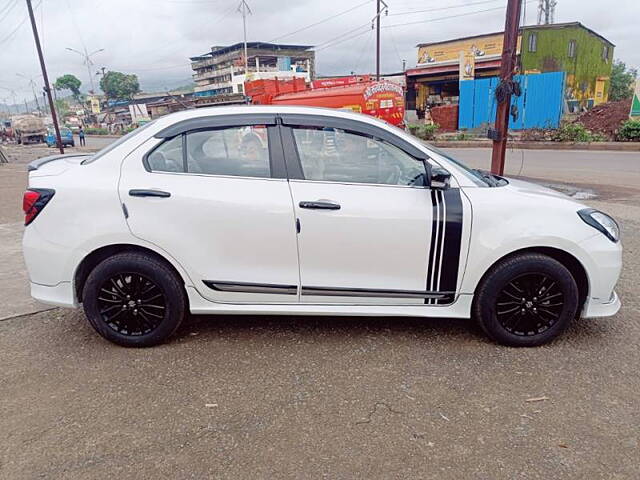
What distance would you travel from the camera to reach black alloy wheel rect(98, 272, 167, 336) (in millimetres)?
3234

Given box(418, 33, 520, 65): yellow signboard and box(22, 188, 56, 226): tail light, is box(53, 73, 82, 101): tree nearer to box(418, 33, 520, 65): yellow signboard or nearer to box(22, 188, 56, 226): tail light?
box(418, 33, 520, 65): yellow signboard

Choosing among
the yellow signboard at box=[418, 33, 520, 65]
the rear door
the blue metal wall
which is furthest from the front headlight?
the yellow signboard at box=[418, 33, 520, 65]

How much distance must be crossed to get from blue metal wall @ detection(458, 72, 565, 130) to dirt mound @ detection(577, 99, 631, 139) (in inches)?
63.6

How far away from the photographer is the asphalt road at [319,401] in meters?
2.25

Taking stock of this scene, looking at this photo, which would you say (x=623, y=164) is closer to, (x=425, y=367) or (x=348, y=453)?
(x=425, y=367)

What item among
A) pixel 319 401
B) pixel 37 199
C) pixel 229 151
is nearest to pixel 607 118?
pixel 229 151

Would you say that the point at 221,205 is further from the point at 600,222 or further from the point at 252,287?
the point at 600,222

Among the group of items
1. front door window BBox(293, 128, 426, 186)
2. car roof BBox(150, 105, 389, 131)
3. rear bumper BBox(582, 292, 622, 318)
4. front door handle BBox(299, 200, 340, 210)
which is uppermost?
car roof BBox(150, 105, 389, 131)

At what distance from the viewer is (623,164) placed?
1322 cm

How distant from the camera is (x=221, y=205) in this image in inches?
122

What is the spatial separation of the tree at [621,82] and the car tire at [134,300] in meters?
49.7

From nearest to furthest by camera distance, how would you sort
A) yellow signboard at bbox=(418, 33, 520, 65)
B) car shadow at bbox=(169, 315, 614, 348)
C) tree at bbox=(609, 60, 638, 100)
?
car shadow at bbox=(169, 315, 614, 348)
yellow signboard at bbox=(418, 33, 520, 65)
tree at bbox=(609, 60, 638, 100)

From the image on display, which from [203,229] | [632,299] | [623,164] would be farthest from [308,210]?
[623,164]

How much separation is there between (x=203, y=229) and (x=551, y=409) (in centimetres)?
241
